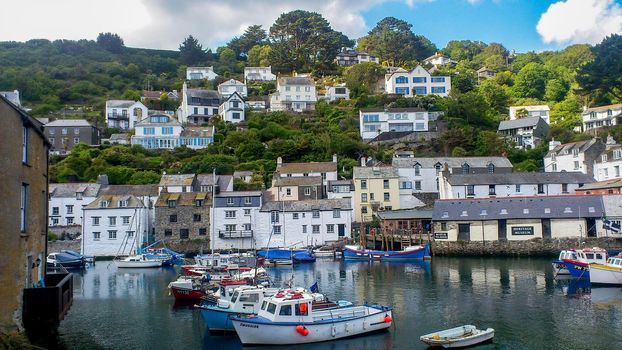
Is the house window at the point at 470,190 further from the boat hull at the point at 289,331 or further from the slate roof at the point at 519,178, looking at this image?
the boat hull at the point at 289,331

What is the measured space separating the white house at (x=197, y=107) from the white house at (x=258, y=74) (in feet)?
82.6

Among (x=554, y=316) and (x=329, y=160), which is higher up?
(x=329, y=160)

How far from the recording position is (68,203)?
66.9 m

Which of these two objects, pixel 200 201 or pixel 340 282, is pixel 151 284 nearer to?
pixel 340 282

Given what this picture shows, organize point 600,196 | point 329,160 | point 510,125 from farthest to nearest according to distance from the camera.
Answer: point 510,125 → point 329,160 → point 600,196

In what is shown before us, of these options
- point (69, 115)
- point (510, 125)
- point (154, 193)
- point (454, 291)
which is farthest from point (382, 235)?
point (69, 115)

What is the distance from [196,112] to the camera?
103 metres

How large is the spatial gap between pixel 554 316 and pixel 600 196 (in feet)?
107

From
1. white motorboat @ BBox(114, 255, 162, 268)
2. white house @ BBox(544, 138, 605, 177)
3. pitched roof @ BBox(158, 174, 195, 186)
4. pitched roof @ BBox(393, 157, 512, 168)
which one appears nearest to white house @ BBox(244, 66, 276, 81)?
pitched roof @ BBox(393, 157, 512, 168)

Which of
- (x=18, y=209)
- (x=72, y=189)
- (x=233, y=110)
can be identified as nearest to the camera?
(x=18, y=209)

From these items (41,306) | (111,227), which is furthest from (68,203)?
(41,306)

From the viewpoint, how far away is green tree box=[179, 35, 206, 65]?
15038cm

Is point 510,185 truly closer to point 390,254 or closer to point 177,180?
point 390,254

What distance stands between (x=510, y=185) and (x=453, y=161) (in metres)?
9.66
